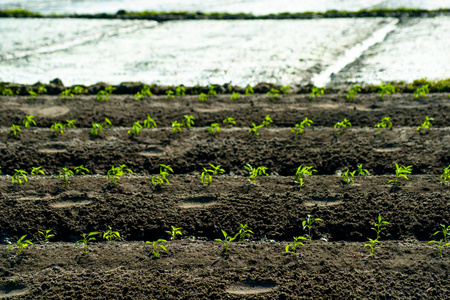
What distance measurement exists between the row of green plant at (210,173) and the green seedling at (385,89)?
75.3 inches

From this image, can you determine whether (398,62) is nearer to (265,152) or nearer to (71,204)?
(265,152)

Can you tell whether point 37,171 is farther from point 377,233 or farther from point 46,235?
point 377,233

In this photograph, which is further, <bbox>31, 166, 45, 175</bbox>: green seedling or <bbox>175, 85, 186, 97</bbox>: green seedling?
<bbox>175, 85, 186, 97</bbox>: green seedling

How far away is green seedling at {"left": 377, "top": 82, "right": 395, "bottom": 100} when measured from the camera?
5.50 metres

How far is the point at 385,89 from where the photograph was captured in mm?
5574

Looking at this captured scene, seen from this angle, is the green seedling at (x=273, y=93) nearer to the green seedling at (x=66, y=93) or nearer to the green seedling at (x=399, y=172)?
the green seedling at (x=399, y=172)

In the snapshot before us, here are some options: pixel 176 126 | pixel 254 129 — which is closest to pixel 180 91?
pixel 176 126

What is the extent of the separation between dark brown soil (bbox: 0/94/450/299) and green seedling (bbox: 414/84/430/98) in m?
0.29

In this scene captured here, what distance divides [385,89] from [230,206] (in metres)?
3.24

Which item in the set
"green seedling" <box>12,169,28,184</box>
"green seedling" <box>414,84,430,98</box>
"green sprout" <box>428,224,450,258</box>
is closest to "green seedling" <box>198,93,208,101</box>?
"green seedling" <box>12,169,28,184</box>

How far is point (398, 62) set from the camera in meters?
7.11

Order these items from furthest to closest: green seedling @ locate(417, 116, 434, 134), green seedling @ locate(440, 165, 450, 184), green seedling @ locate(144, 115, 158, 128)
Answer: green seedling @ locate(144, 115, 158, 128) < green seedling @ locate(417, 116, 434, 134) < green seedling @ locate(440, 165, 450, 184)

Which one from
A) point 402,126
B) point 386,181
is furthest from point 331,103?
point 386,181

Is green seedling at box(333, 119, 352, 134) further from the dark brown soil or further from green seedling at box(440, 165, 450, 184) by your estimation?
green seedling at box(440, 165, 450, 184)
